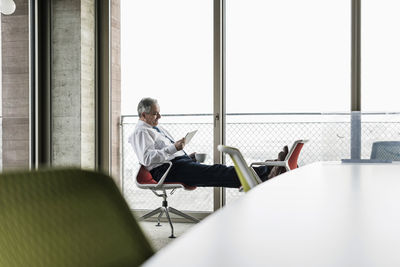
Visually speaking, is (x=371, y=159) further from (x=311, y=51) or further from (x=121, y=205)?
(x=311, y=51)

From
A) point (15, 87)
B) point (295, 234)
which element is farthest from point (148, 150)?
point (295, 234)

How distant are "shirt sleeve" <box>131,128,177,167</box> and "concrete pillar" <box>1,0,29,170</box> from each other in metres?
1.20

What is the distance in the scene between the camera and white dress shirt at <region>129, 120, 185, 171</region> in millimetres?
4426


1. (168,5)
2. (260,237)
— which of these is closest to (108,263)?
(260,237)

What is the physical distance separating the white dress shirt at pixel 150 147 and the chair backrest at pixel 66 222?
3.45 metres

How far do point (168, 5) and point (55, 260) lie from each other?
4.89 metres

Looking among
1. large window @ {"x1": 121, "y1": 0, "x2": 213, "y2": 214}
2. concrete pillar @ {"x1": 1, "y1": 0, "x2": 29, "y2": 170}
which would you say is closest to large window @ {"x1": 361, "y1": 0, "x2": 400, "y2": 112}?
large window @ {"x1": 121, "y1": 0, "x2": 213, "y2": 214}

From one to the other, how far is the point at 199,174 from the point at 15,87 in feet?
6.80

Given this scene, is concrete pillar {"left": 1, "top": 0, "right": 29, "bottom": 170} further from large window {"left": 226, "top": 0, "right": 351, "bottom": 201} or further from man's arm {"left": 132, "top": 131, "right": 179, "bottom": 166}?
large window {"left": 226, "top": 0, "right": 351, "bottom": 201}

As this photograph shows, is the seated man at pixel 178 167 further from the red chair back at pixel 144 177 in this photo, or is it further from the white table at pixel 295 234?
the white table at pixel 295 234

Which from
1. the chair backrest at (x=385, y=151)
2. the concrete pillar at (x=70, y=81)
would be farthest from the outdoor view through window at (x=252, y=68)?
the chair backrest at (x=385, y=151)

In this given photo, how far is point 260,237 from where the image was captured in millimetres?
596

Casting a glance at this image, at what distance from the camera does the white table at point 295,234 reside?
49cm

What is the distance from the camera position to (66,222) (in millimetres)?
850
